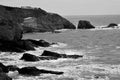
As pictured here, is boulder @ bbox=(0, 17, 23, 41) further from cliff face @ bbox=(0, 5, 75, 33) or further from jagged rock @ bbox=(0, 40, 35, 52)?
cliff face @ bbox=(0, 5, 75, 33)

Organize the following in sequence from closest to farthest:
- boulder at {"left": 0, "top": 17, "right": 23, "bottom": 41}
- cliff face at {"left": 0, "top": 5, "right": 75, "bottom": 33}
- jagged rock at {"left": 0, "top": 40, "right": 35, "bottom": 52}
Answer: jagged rock at {"left": 0, "top": 40, "right": 35, "bottom": 52}, boulder at {"left": 0, "top": 17, "right": 23, "bottom": 41}, cliff face at {"left": 0, "top": 5, "right": 75, "bottom": 33}

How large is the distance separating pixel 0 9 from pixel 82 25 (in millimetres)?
68573

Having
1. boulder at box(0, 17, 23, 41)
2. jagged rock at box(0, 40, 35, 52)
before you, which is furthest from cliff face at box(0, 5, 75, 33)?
jagged rock at box(0, 40, 35, 52)

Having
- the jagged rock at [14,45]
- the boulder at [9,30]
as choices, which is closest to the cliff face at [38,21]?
the boulder at [9,30]

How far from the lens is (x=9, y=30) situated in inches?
1918

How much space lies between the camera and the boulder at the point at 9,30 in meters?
47.8

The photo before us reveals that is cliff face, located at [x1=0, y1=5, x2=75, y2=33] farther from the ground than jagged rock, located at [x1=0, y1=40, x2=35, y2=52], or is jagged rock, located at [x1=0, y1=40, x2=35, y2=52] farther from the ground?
cliff face, located at [x1=0, y1=5, x2=75, y2=33]

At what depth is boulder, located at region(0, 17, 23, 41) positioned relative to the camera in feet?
157

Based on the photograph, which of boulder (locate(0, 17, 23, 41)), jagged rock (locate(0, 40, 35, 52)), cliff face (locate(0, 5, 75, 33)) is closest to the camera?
jagged rock (locate(0, 40, 35, 52))

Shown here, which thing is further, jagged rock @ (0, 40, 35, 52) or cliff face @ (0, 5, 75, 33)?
cliff face @ (0, 5, 75, 33)

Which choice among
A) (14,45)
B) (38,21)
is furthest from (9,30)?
(38,21)

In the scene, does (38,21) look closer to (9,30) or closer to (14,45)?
(9,30)

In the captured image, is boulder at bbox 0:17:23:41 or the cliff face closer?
boulder at bbox 0:17:23:41

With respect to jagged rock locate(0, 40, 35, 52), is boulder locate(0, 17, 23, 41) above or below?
above
